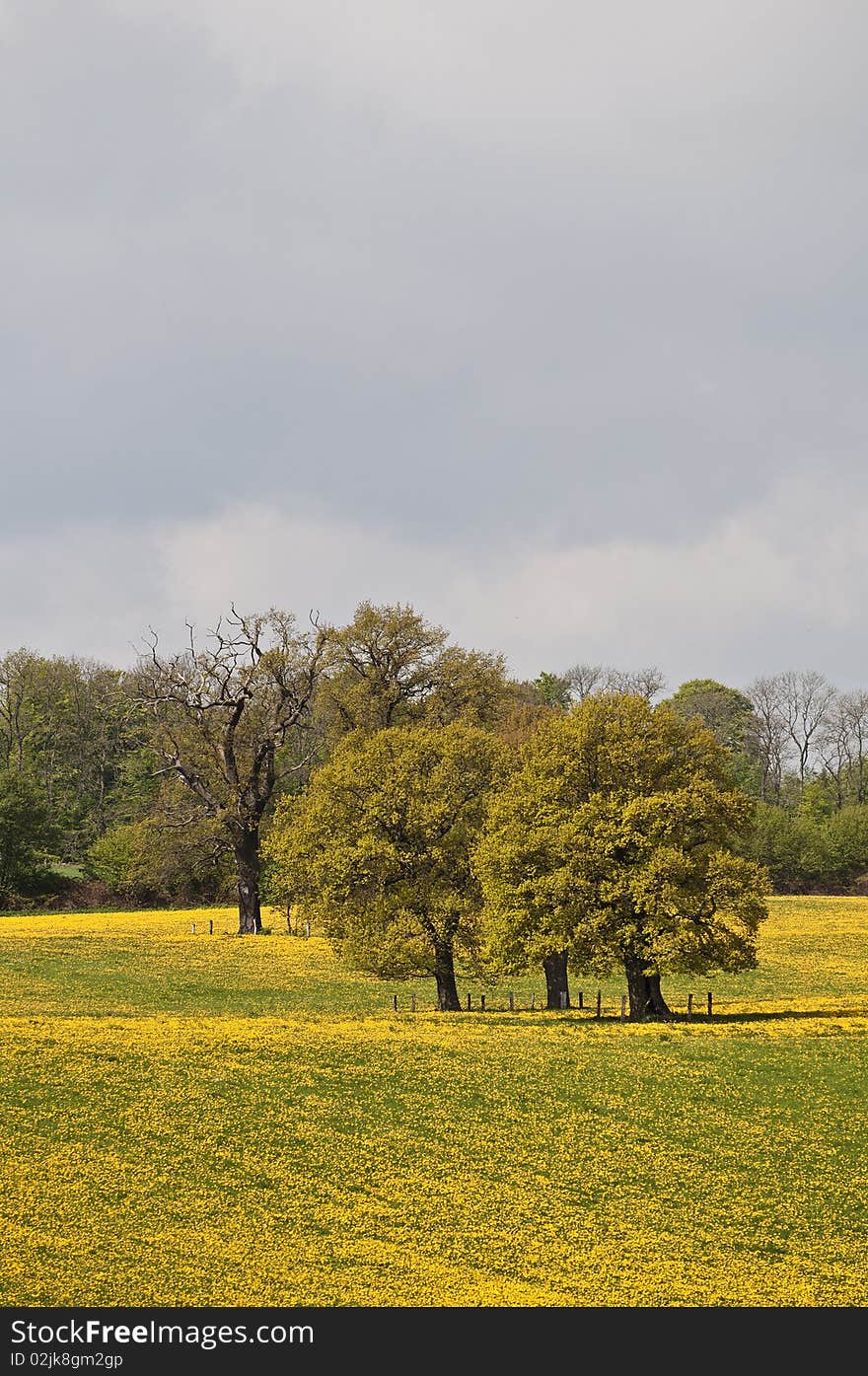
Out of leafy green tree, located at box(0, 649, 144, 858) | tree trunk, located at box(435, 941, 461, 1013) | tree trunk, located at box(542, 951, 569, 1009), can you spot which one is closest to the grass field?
tree trunk, located at box(435, 941, 461, 1013)

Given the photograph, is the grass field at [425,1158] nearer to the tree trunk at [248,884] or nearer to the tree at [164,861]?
the tree trunk at [248,884]

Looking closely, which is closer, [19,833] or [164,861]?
[164,861]

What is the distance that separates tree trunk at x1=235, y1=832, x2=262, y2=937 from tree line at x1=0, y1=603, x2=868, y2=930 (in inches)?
5.9

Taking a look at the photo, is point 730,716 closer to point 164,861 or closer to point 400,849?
point 164,861

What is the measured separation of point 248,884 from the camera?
78438 mm

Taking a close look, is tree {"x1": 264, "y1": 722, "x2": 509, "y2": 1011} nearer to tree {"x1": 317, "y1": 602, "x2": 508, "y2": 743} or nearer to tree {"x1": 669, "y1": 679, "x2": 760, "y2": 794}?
tree {"x1": 317, "y1": 602, "x2": 508, "y2": 743}

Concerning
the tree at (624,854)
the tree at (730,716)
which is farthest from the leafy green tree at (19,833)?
the tree at (730,716)

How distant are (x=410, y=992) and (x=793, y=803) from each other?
112729 millimetres

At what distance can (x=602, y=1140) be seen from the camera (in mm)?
27125

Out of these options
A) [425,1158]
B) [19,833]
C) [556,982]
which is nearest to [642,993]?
[556,982]

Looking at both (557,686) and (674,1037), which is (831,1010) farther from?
(557,686)

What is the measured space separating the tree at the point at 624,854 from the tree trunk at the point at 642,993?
0.06 m

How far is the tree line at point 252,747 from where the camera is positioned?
78.7m

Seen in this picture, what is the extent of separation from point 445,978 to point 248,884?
31.6m
